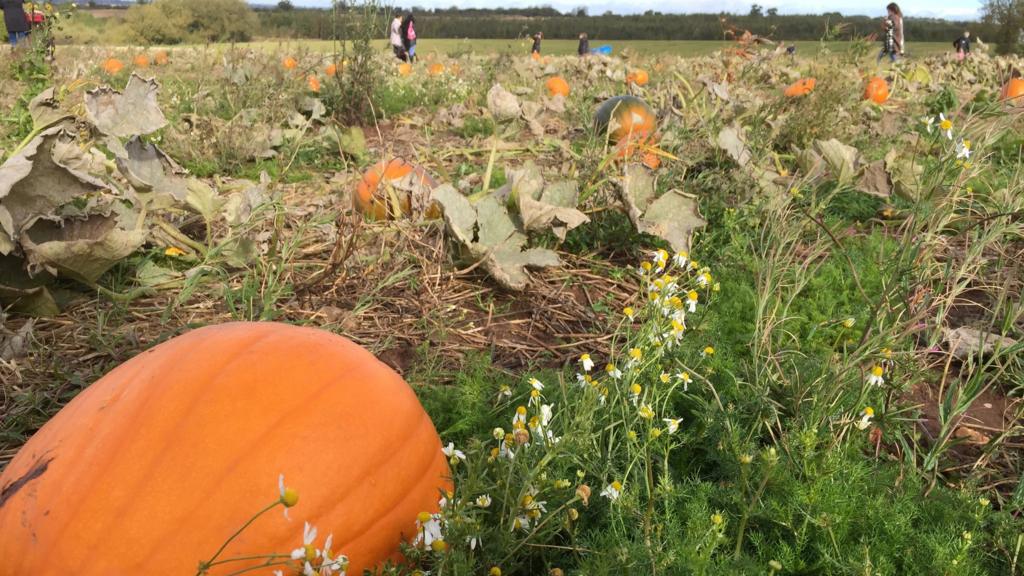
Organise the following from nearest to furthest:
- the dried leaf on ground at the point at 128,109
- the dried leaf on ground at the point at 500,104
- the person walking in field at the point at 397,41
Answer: the dried leaf on ground at the point at 128,109 < the dried leaf on ground at the point at 500,104 < the person walking in field at the point at 397,41

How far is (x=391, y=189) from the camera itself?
3.31 meters

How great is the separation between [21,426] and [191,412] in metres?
1.00

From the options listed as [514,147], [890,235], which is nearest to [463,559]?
[890,235]

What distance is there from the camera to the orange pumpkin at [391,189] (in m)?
3.33

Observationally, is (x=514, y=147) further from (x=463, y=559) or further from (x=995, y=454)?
(x=463, y=559)

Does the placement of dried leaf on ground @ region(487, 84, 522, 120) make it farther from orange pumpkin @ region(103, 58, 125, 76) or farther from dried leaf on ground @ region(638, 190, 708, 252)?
orange pumpkin @ region(103, 58, 125, 76)

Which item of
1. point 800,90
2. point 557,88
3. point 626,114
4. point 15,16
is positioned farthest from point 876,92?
point 15,16

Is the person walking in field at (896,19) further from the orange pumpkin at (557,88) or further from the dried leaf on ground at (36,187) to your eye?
the dried leaf on ground at (36,187)

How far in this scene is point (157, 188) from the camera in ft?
9.46

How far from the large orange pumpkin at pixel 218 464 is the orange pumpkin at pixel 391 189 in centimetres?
163

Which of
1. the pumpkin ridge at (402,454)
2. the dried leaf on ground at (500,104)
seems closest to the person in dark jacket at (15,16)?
the dried leaf on ground at (500,104)

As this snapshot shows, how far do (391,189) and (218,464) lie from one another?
204 cm

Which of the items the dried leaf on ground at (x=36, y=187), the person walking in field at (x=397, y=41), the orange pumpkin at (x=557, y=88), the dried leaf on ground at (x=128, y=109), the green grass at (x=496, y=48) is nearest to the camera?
the dried leaf on ground at (x=36, y=187)

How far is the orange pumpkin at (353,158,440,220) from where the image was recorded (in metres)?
3.33
